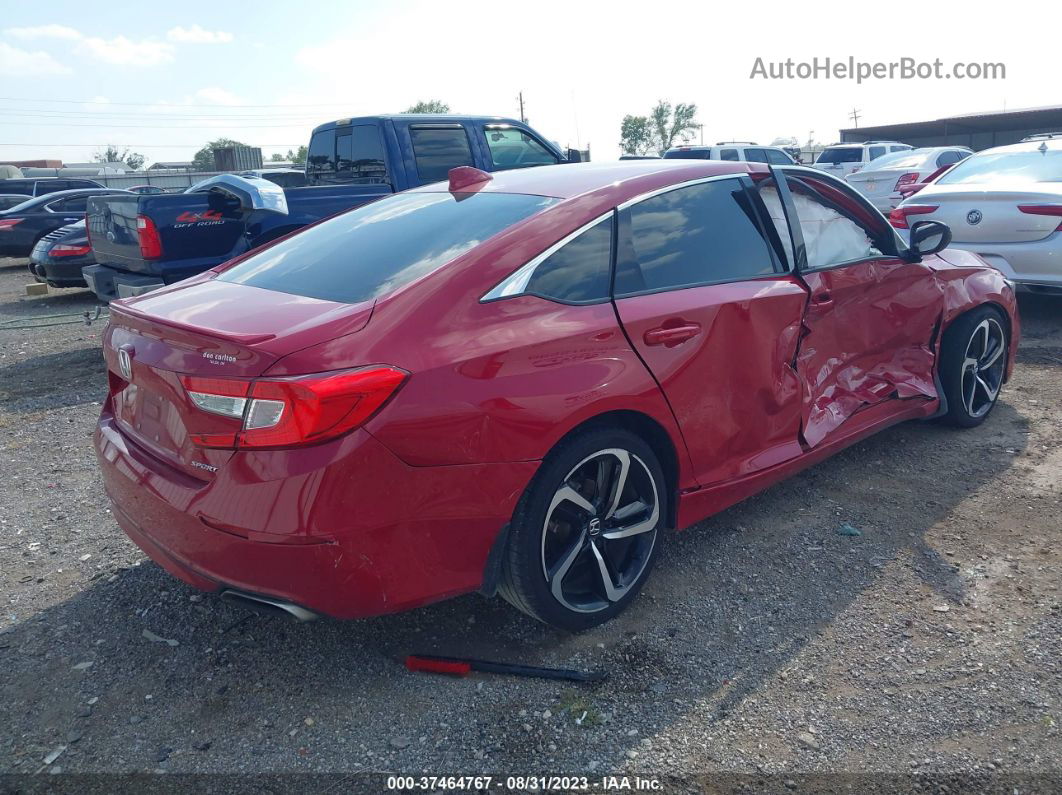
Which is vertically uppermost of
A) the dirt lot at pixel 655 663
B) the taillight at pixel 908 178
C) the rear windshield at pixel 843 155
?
the rear windshield at pixel 843 155

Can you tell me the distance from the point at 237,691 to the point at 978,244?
6.82 meters

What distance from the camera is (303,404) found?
241 centimetres

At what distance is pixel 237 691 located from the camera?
2867 mm

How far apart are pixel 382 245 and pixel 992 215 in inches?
233

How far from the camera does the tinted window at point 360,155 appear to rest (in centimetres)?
834

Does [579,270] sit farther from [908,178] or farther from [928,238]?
[908,178]

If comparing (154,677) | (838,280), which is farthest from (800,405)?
(154,677)

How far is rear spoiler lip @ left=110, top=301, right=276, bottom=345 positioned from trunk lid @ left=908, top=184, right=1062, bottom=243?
6.35 m

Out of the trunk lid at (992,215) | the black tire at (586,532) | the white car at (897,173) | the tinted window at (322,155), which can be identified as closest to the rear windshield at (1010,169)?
the trunk lid at (992,215)

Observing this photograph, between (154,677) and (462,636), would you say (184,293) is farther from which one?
(462,636)

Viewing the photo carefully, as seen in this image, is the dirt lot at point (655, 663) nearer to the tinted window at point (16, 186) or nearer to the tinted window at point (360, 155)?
the tinted window at point (360, 155)

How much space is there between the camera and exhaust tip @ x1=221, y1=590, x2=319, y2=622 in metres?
2.55

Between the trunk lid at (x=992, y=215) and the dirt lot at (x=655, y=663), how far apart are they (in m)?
3.48

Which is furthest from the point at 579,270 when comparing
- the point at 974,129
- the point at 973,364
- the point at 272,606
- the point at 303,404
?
the point at 974,129
